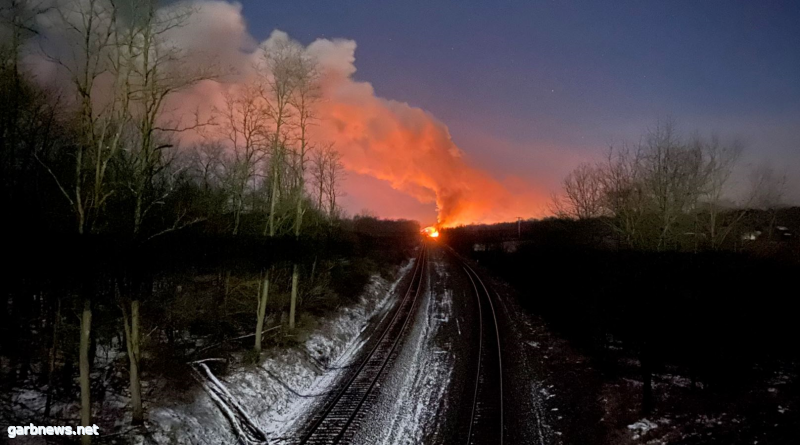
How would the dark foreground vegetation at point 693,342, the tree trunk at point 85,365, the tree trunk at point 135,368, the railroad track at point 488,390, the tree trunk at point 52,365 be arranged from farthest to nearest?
the railroad track at point 488,390, the dark foreground vegetation at point 693,342, the tree trunk at point 135,368, the tree trunk at point 52,365, the tree trunk at point 85,365

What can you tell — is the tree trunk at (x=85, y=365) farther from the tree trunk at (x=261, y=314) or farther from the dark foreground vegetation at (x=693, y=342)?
the dark foreground vegetation at (x=693, y=342)

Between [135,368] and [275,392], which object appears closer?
[135,368]

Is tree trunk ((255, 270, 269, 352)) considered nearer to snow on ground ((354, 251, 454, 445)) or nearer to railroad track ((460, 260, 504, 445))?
snow on ground ((354, 251, 454, 445))

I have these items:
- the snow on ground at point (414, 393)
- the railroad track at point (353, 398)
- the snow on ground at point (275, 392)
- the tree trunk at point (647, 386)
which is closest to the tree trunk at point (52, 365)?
the snow on ground at point (275, 392)

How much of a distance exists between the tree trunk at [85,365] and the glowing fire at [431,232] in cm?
9498

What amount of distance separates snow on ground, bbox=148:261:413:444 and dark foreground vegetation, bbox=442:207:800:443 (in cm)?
836

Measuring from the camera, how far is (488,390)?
45.0 ft

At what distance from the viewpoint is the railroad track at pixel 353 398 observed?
442 inches

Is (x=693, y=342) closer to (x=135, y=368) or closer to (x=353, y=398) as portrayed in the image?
(x=353, y=398)

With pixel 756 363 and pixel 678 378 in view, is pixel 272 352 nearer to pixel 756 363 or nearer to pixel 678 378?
pixel 678 378

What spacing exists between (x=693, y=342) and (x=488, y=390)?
6.48 meters

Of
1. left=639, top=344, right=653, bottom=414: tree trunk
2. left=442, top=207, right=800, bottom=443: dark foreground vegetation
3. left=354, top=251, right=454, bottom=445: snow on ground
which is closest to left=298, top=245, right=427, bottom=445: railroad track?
left=354, top=251, right=454, bottom=445: snow on ground

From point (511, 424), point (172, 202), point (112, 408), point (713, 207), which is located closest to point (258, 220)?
point (172, 202)

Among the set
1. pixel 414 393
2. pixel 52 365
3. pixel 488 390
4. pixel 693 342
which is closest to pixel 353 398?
pixel 414 393
